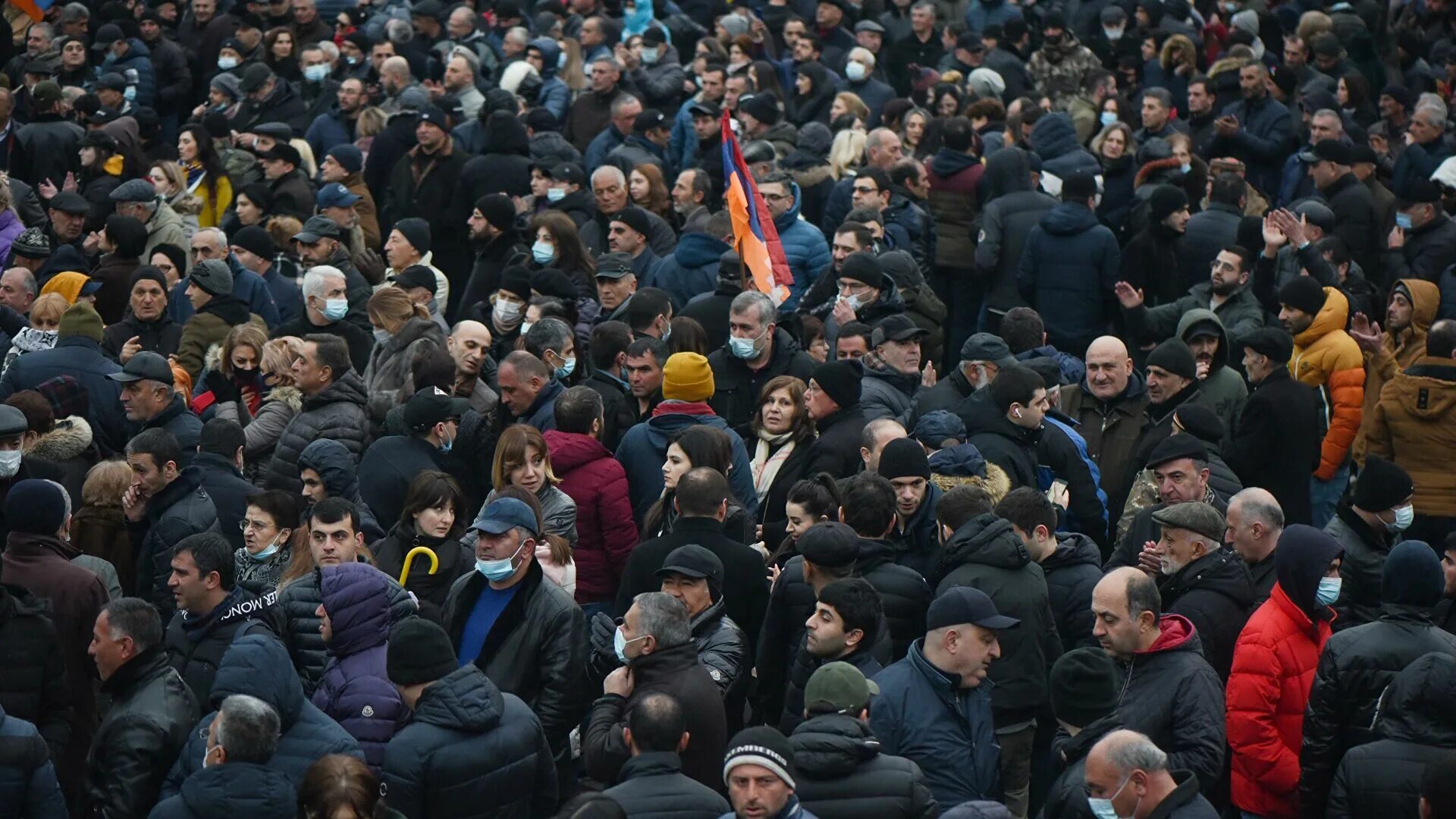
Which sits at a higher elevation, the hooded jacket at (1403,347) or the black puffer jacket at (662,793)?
Result: the black puffer jacket at (662,793)

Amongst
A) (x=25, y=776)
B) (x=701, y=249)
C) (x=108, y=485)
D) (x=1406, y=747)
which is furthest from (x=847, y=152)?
(x=25, y=776)

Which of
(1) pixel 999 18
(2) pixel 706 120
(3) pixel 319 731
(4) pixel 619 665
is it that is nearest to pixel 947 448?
(4) pixel 619 665

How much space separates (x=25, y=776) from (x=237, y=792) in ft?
3.28

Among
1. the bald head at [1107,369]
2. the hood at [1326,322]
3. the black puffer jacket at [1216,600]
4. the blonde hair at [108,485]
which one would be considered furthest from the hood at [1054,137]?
the blonde hair at [108,485]

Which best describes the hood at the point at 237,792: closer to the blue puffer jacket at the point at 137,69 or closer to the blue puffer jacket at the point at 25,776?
the blue puffer jacket at the point at 25,776

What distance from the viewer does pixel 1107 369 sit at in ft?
32.8

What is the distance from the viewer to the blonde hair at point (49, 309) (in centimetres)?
1113

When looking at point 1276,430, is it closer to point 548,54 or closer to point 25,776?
point 25,776

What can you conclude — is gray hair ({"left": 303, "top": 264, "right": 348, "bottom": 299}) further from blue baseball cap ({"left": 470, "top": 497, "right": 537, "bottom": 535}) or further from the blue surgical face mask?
the blue surgical face mask

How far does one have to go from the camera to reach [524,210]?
14.3m

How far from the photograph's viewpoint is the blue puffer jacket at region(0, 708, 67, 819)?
6.23 meters

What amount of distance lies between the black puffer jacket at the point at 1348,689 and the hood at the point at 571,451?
3526mm

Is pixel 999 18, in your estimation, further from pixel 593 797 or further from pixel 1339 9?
pixel 593 797

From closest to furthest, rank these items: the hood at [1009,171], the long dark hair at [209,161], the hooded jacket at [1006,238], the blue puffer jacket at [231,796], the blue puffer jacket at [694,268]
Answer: the blue puffer jacket at [231,796], the blue puffer jacket at [694,268], the hooded jacket at [1006,238], the hood at [1009,171], the long dark hair at [209,161]
